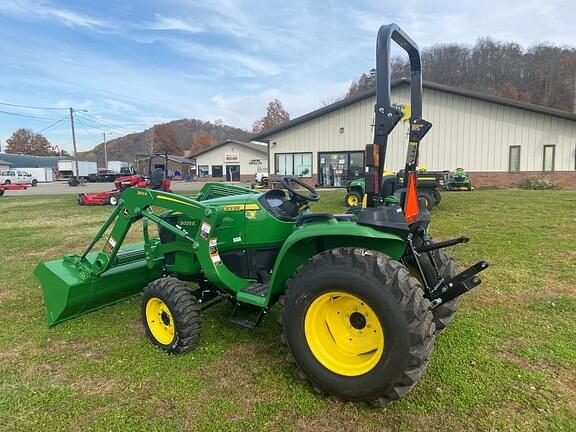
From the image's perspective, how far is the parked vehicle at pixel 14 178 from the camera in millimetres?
38875

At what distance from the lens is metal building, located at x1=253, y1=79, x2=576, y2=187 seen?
2030cm

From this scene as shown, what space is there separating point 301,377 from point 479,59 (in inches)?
2475

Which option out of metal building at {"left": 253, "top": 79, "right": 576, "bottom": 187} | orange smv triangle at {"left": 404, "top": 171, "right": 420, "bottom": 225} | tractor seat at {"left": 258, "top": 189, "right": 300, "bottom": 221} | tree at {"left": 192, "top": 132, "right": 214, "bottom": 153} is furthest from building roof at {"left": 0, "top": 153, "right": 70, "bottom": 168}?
orange smv triangle at {"left": 404, "top": 171, "right": 420, "bottom": 225}

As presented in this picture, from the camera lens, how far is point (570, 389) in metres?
2.77

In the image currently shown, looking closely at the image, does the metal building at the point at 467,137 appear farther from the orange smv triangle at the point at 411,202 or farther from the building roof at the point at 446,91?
the orange smv triangle at the point at 411,202

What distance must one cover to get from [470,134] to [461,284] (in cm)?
2120

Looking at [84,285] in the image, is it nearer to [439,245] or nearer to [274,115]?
[439,245]

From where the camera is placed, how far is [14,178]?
1564 inches

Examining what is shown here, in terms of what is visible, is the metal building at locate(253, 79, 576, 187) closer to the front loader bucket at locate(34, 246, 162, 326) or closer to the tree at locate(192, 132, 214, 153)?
the front loader bucket at locate(34, 246, 162, 326)

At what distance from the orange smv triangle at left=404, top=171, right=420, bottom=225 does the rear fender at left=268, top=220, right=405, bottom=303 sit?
241mm

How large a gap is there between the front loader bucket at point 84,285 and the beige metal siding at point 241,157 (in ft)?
135

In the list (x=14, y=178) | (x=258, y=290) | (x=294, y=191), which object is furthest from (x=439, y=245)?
(x=14, y=178)

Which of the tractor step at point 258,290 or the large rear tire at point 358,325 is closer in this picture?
the large rear tire at point 358,325

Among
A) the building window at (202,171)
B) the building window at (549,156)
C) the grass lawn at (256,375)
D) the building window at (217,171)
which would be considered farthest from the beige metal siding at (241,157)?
the grass lawn at (256,375)
